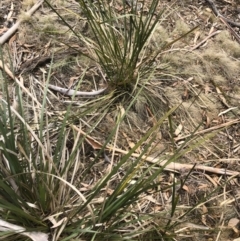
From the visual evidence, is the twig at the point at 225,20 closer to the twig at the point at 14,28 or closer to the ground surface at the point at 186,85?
the ground surface at the point at 186,85

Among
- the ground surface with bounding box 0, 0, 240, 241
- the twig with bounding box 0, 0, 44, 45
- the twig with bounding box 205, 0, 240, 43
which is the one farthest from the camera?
the twig with bounding box 205, 0, 240, 43

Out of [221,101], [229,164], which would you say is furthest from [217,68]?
[229,164]

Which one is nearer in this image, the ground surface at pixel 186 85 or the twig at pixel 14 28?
the ground surface at pixel 186 85

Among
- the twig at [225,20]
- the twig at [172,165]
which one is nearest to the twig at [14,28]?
the twig at [172,165]

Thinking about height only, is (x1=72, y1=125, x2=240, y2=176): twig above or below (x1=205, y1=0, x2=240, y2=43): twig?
below

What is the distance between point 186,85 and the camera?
6.10 feet

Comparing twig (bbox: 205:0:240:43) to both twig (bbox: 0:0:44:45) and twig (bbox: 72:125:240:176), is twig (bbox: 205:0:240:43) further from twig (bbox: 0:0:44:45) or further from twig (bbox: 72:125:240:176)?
twig (bbox: 0:0:44:45)

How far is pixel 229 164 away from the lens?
1.68 meters

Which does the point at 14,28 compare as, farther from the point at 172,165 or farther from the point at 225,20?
the point at 225,20

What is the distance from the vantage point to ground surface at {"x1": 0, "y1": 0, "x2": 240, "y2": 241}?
5.19 ft

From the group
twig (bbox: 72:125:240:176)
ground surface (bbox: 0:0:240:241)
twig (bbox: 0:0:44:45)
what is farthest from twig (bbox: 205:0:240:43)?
twig (bbox: 0:0:44:45)

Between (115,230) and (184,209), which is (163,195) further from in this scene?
(115,230)

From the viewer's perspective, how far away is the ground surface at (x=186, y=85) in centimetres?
158

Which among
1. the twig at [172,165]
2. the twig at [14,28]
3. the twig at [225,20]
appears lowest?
the twig at [172,165]
